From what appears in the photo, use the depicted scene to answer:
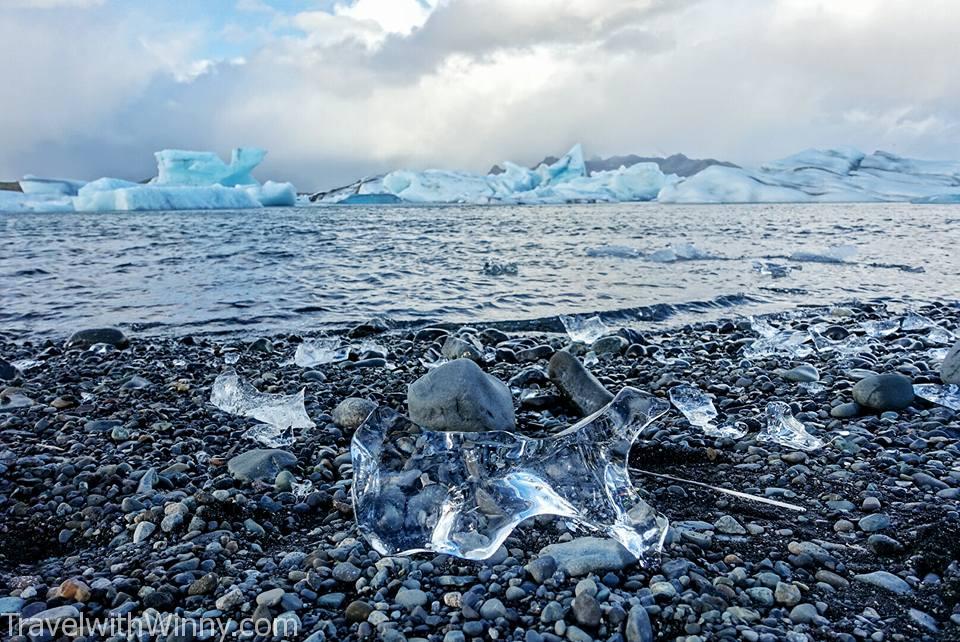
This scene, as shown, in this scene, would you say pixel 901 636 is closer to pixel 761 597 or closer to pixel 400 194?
pixel 761 597

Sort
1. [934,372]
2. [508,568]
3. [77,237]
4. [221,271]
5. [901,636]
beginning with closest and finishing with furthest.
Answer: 1. [901,636]
2. [508,568]
3. [934,372]
4. [221,271]
5. [77,237]

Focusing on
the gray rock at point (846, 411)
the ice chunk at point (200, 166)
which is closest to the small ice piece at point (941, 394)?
the gray rock at point (846, 411)

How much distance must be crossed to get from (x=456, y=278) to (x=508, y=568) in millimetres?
8048

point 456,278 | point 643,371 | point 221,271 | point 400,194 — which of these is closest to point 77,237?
point 221,271

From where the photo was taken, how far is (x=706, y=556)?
179 centimetres

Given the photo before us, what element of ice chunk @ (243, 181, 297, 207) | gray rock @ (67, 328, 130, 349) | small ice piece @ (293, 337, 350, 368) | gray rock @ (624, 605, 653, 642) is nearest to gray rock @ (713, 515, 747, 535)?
gray rock @ (624, 605, 653, 642)

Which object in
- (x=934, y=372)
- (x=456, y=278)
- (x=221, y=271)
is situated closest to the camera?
(x=934, y=372)

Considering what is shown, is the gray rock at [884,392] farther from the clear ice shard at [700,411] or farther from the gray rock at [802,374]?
the clear ice shard at [700,411]

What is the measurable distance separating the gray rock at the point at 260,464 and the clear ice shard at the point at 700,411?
6.42 feet

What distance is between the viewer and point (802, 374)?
377cm

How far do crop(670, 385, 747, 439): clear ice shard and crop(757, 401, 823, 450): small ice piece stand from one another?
0.12 meters

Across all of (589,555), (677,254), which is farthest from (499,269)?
(589,555)

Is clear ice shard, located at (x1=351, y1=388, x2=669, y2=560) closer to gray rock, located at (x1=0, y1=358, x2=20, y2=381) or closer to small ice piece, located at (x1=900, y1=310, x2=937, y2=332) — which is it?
gray rock, located at (x1=0, y1=358, x2=20, y2=381)

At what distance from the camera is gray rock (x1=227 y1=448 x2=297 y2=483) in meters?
2.40
